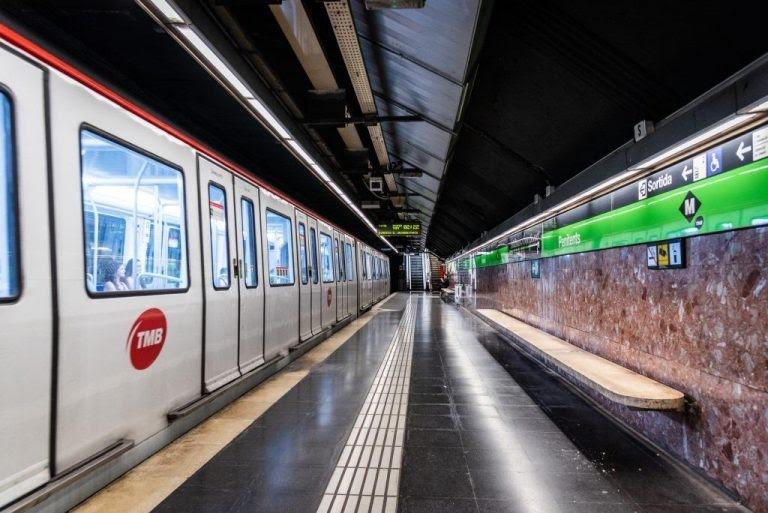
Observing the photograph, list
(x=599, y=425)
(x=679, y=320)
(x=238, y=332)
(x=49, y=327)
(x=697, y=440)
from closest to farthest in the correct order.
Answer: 1. (x=49, y=327)
2. (x=697, y=440)
3. (x=679, y=320)
4. (x=599, y=425)
5. (x=238, y=332)

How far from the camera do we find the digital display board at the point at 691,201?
2160mm

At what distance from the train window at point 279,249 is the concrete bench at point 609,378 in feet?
10.1

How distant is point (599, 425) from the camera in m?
3.44

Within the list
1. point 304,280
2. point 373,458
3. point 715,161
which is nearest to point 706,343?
point 715,161

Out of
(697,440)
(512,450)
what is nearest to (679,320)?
(697,440)

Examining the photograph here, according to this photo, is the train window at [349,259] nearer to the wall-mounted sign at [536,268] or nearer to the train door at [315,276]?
the train door at [315,276]

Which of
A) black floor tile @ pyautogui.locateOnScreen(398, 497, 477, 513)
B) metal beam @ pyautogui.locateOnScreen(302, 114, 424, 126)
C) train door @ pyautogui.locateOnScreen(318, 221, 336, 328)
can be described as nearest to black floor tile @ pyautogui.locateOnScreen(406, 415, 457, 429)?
black floor tile @ pyautogui.locateOnScreen(398, 497, 477, 513)

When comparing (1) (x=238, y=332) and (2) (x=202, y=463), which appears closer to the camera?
(2) (x=202, y=463)

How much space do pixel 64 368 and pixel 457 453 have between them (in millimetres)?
2328

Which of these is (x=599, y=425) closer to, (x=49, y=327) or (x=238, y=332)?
(x=238, y=332)

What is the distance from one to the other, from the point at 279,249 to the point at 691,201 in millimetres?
4089

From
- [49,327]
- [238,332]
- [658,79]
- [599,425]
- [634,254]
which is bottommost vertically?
[599,425]

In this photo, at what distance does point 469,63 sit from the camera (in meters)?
3.45

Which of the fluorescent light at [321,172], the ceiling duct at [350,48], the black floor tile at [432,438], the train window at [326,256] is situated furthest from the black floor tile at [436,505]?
the train window at [326,256]
